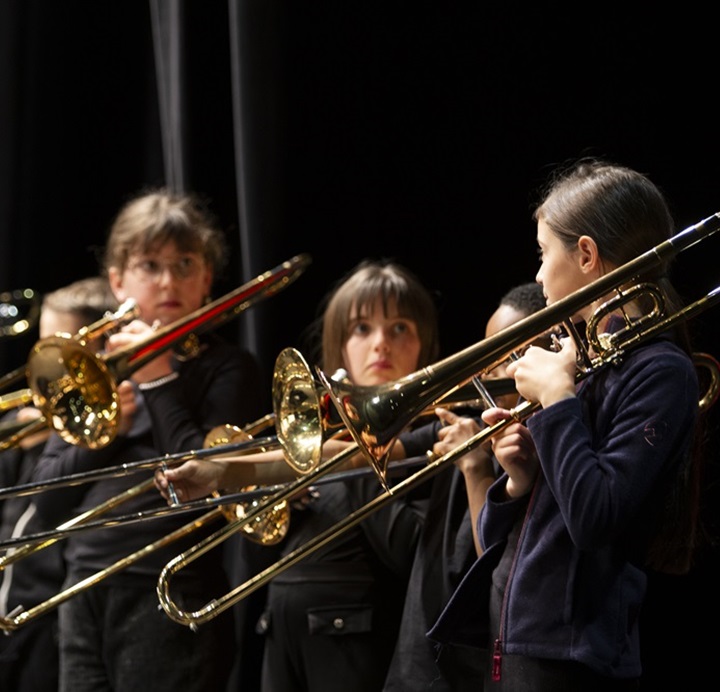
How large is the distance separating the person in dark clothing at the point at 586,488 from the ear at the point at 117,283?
123 cm

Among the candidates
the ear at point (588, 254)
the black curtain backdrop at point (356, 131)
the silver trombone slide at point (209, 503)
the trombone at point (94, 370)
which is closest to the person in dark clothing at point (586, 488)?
the ear at point (588, 254)

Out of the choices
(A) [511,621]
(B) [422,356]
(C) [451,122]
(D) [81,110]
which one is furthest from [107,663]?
(D) [81,110]

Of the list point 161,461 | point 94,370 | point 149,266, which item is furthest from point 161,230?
point 161,461

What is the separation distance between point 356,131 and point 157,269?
0.55 metres

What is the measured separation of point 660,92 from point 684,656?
105 cm

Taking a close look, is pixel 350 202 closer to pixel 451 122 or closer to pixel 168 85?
pixel 451 122

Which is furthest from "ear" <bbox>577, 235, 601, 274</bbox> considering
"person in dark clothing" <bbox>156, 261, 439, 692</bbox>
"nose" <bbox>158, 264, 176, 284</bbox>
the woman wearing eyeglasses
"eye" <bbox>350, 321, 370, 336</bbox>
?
"nose" <bbox>158, 264, 176, 284</bbox>

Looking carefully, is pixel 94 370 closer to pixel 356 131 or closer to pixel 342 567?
pixel 342 567

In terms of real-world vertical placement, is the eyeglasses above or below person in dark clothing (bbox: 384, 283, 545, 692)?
above

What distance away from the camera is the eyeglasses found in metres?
2.47

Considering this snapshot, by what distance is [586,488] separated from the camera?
1.32 meters

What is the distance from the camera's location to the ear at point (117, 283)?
8.32 ft

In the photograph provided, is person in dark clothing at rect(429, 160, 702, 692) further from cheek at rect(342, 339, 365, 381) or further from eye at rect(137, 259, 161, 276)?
eye at rect(137, 259, 161, 276)

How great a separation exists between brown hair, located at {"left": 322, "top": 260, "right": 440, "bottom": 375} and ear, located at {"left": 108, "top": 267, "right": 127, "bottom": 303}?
569 millimetres
